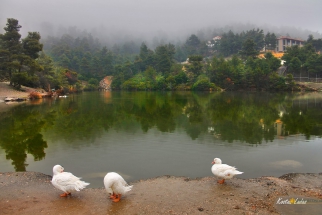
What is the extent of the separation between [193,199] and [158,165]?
3107 mm

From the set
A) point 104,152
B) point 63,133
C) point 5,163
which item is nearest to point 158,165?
point 104,152

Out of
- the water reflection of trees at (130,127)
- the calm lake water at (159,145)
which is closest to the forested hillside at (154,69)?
the water reflection of trees at (130,127)

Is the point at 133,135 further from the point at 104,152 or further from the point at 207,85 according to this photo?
the point at 207,85

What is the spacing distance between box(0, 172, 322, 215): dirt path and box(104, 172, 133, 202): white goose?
206 mm

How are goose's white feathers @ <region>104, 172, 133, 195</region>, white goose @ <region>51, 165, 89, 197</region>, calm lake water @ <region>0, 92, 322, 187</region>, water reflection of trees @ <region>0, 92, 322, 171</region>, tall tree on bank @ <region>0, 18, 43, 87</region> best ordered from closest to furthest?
goose's white feathers @ <region>104, 172, 133, 195</region>, white goose @ <region>51, 165, 89, 197</region>, calm lake water @ <region>0, 92, 322, 187</region>, water reflection of trees @ <region>0, 92, 322, 171</region>, tall tree on bank @ <region>0, 18, 43, 87</region>

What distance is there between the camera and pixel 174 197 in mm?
6352

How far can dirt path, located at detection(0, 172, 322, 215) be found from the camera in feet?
18.8

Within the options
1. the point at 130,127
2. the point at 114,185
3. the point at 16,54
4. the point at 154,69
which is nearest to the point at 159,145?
the point at 130,127

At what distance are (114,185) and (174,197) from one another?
1462 mm

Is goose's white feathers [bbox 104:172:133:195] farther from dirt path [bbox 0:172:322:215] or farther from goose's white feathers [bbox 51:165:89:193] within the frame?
goose's white feathers [bbox 51:165:89:193]

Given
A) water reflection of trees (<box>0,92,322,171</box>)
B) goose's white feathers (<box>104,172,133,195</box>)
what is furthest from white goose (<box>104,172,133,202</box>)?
water reflection of trees (<box>0,92,322,171</box>)

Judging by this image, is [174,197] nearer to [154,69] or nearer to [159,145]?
[159,145]

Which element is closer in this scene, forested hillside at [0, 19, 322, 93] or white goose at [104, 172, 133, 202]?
white goose at [104, 172, 133, 202]

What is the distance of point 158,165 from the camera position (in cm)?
924
